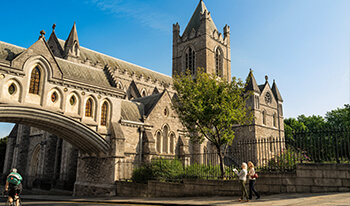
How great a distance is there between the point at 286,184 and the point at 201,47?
130 ft

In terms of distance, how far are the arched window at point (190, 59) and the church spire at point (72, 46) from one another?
77.6ft

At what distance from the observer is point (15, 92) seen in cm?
1395

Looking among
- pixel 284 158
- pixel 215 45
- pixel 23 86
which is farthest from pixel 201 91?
pixel 215 45

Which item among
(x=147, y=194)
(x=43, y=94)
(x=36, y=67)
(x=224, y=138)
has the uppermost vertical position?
(x=36, y=67)

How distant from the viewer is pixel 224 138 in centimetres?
1559

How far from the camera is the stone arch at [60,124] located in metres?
13.8

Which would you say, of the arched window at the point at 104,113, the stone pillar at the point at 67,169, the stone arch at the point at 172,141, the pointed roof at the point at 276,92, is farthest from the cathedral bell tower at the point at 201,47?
the arched window at the point at 104,113

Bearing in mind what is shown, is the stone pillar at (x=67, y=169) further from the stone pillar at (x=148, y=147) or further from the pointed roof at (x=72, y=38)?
the pointed roof at (x=72, y=38)

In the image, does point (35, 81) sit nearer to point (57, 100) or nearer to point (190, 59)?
point (57, 100)

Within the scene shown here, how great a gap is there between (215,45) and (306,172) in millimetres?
42300

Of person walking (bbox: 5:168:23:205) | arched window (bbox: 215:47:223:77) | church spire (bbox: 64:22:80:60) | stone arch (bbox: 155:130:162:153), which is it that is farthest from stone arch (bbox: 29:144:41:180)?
arched window (bbox: 215:47:223:77)

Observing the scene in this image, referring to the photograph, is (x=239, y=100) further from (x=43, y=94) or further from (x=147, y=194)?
(x=43, y=94)

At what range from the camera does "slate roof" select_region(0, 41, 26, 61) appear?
1421 cm

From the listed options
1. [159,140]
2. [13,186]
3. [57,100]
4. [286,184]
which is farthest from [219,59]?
[13,186]
